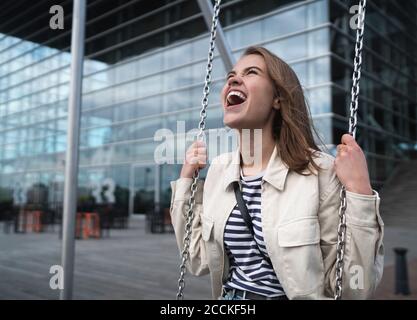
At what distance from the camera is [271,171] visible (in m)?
1.42

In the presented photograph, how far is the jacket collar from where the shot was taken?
138 centimetres

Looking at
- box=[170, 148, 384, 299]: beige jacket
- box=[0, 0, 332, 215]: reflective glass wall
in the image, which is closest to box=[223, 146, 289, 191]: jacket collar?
box=[170, 148, 384, 299]: beige jacket

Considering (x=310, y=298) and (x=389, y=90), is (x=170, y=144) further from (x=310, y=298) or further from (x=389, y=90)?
(x=389, y=90)

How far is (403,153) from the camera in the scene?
1627 cm

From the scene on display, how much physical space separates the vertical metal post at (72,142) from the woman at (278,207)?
1445 millimetres

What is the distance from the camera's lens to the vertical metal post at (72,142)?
281cm

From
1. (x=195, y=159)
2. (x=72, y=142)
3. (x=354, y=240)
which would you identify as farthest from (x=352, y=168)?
(x=72, y=142)

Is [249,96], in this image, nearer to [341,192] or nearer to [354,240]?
[341,192]

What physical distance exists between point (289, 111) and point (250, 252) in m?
0.57

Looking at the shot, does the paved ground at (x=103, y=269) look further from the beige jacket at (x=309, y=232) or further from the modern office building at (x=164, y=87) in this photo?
the beige jacket at (x=309, y=232)

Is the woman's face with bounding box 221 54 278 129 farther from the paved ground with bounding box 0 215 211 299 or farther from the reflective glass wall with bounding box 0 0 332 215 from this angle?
the reflective glass wall with bounding box 0 0 332 215

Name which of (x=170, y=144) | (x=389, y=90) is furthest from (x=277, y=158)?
(x=389, y=90)

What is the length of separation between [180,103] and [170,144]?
1289 centimetres

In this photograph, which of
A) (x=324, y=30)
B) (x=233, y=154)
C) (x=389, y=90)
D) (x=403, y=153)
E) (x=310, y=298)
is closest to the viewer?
(x=310, y=298)
